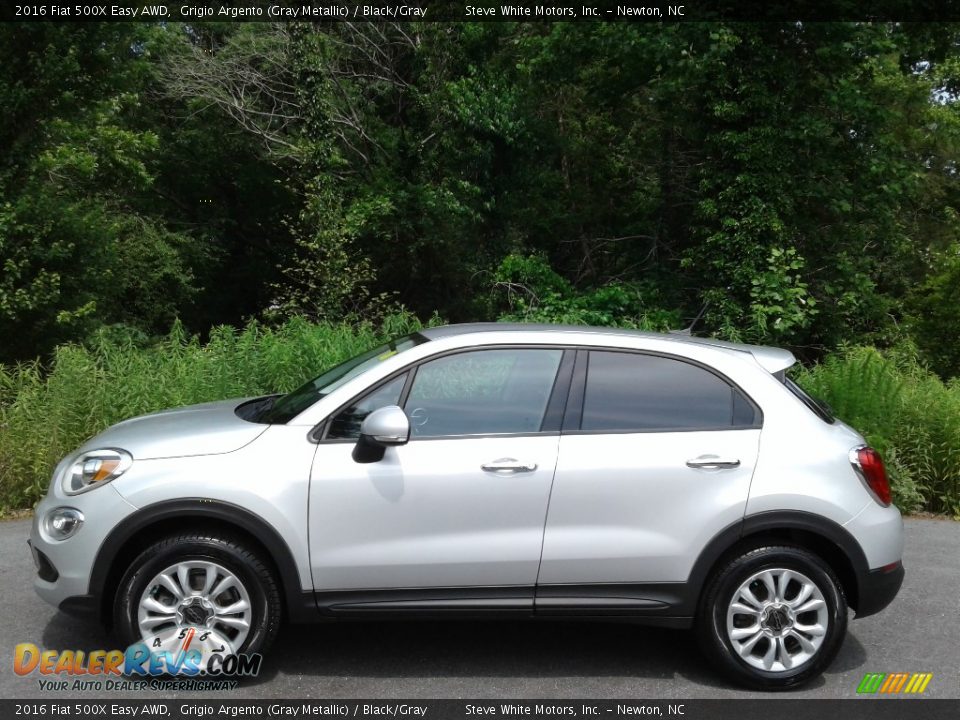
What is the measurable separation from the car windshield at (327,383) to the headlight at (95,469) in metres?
0.69

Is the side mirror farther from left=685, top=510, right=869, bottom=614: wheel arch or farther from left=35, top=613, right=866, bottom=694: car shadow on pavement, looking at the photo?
left=685, top=510, right=869, bottom=614: wheel arch

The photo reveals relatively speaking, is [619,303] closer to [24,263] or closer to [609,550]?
[24,263]

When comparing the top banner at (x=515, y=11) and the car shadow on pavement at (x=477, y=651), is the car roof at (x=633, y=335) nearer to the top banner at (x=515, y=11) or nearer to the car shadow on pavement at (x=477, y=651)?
the car shadow on pavement at (x=477, y=651)

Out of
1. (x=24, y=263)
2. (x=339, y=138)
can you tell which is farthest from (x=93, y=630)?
(x=339, y=138)

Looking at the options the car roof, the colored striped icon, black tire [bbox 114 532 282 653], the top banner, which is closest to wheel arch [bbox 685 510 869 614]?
the colored striped icon

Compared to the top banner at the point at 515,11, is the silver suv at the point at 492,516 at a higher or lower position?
lower

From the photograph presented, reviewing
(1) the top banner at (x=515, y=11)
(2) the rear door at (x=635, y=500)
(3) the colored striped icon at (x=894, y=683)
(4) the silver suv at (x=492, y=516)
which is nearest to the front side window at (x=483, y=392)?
(4) the silver suv at (x=492, y=516)

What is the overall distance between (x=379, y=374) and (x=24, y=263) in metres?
9.74

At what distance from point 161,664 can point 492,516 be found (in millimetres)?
1677

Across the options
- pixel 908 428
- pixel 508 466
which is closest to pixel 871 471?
pixel 508 466

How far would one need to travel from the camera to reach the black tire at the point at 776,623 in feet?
14.8

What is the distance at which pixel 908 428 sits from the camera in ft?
28.2

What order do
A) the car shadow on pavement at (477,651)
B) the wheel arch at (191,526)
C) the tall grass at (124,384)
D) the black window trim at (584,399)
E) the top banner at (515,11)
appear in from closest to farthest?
the wheel arch at (191,526) → the black window trim at (584,399) → the car shadow on pavement at (477,651) → the tall grass at (124,384) → the top banner at (515,11)
